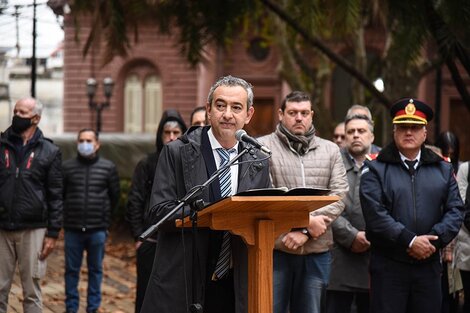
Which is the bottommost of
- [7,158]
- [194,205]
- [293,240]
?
[293,240]

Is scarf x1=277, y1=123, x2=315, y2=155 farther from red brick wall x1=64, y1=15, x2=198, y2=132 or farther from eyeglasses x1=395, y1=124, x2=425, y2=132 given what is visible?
red brick wall x1=64, y1=15, x2=198, y2=132

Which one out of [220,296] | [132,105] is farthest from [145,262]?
[132,105]

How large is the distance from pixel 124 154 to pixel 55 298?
12356 millimetres

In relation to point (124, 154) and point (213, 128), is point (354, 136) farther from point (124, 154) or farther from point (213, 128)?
point (124, 154)

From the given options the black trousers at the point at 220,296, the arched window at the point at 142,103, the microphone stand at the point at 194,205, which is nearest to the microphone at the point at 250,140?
the microphone stand at the point at 194,205

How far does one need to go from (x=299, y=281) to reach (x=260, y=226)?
2.76 m

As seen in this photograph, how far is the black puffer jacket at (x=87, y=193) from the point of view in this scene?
12664 millimetres

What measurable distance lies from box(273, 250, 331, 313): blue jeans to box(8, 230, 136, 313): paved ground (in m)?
4.78

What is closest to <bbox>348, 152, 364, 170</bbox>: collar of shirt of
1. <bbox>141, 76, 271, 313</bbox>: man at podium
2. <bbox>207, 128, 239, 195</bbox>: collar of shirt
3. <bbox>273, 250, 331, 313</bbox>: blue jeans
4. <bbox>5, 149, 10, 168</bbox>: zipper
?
<bbox>273, 250, 331, 313</bbox>: blue jeans

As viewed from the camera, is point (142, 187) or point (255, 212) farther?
point (142, 187)

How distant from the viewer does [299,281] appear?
8.46m

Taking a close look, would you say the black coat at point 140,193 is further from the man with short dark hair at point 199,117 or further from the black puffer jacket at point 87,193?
the black puffer jacket at point 87,193

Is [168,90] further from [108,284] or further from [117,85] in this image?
[108,284]

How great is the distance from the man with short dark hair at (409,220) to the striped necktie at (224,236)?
2.29m
